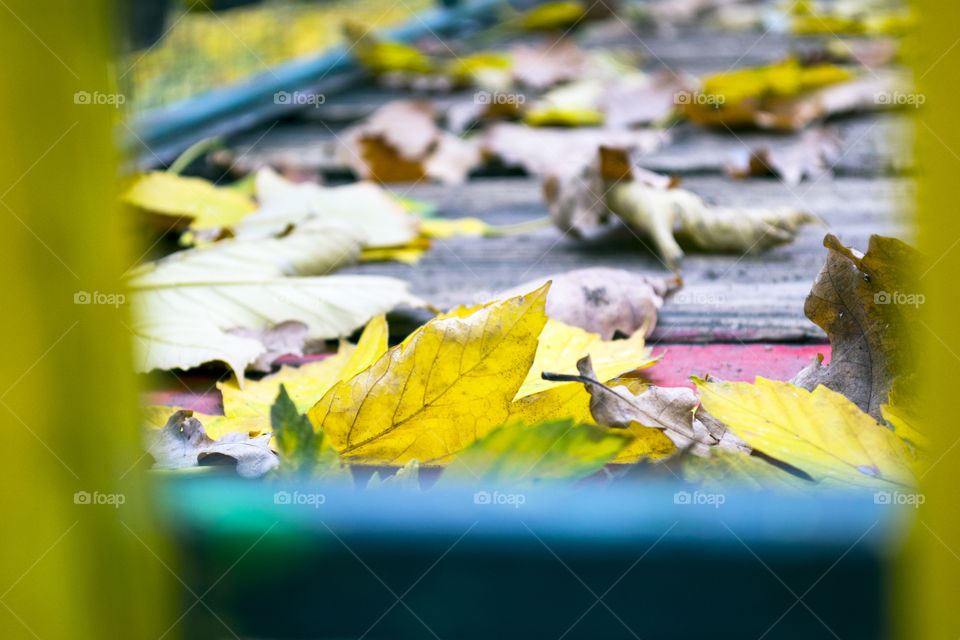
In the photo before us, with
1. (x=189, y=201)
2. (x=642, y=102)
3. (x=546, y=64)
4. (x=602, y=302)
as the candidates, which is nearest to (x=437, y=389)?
(x=602, y=302)

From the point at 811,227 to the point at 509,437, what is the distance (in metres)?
0.93

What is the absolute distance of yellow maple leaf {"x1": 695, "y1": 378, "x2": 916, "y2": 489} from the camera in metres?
0.57

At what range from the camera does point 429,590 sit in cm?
49

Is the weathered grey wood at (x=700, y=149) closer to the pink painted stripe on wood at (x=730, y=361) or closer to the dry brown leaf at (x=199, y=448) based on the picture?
the pink painted stripe on wood at (x=730, y=361)

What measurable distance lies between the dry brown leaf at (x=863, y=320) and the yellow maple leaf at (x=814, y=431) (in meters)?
0.07

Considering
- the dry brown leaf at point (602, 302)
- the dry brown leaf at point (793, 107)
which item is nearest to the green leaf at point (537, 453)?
the dry brown leaf at point (602, 302)

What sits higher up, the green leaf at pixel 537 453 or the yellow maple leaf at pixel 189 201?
the yellow maple leaf at pixel 189 201

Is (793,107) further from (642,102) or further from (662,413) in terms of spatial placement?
(662,413)

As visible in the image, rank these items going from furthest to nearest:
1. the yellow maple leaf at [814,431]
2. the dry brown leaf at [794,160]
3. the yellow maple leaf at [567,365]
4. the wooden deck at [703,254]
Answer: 1. the dry brown leaf at [794,160]
2. the wooden deck at [703,254]
3. the yellow maple leaf at [567,365]
4. the yellow maple leaf at [814,431]

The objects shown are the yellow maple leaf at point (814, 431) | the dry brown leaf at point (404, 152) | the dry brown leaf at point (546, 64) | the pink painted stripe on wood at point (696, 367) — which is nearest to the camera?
the yellow maple leaf at point (814, 431)

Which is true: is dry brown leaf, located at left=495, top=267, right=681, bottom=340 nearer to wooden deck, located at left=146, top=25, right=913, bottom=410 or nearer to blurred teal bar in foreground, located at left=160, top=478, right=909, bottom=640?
wooden deck, located at left=146, top=25, right=913, bottom=410

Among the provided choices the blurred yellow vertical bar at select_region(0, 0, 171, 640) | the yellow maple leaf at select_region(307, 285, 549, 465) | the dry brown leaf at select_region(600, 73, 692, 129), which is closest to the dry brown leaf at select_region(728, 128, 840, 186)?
the dry brown leaf at select_region(600, 73, 692, 129)

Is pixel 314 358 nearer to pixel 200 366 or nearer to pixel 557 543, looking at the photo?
pixel 200 366

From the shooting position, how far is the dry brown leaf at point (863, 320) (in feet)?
2.24
